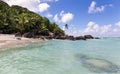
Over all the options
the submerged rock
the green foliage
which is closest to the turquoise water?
the submerged rock

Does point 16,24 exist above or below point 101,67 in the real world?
above

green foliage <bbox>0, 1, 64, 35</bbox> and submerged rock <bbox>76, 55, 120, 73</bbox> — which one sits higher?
green foliage <bbox>0, 1, 64, 35</bbox>

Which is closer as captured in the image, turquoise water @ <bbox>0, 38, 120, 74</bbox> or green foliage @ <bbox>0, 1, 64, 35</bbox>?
turquoise water @ <bbox>0, 38, 120, 74</bbox>

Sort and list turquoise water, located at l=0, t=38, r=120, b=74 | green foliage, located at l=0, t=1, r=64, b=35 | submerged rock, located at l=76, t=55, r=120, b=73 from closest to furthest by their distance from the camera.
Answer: turquoise water, located at l=0, t=38, r=120, b=74 → submerged rock, located at l=76, t=55, r=120, b=73 → green foliage, located at l=0, t=1, r=64, b=35

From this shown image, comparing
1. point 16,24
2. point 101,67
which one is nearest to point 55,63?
point 101,67

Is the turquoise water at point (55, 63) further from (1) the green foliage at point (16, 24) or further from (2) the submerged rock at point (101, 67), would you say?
(1) the green foliage at point (16, 24)

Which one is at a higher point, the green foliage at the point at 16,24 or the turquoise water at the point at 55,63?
the green foliage at the point at 16,24

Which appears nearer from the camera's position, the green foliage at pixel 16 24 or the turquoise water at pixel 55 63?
the turquoise water at pixel 55 63

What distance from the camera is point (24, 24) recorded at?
83.5m

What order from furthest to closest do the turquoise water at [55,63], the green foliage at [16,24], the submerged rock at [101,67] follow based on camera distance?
the green foliage at [16,24] < the submerged rock at [101,67] < the turquoise water at [55,63]

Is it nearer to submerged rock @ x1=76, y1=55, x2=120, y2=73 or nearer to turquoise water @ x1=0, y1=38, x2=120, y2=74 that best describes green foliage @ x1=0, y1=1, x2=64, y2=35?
turquoise water @ x1=0, y1=38, x2=120, y2=74

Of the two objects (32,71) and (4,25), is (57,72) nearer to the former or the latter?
(32,71)

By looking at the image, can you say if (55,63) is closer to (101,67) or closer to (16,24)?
(101,67)

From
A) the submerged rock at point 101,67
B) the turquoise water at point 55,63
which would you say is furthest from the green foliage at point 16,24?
the submerged rock at point 101,67
